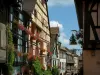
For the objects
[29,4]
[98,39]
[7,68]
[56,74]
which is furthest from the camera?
[56,74]

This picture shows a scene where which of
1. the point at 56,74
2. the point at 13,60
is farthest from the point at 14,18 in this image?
the point at 56,74

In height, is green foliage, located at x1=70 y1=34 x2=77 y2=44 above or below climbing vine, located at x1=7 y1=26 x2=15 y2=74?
above

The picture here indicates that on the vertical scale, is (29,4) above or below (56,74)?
above

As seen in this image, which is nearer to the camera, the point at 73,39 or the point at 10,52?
the point at 73,39

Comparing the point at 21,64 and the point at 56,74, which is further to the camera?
the point at 56,74

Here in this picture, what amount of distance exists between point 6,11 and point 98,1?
9472mm

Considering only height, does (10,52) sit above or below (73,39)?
below

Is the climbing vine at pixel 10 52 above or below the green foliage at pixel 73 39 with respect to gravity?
below

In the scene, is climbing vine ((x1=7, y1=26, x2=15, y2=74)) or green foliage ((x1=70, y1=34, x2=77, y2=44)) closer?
green foliage ((x1=70, y1=34, x2=77, y2=44))

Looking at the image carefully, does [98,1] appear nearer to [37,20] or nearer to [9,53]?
[9,53]

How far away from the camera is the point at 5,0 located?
26109 millimetres

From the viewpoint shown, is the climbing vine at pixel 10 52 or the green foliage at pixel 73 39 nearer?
the green foliage at pixel 73 39

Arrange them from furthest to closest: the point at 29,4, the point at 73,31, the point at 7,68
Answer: the point at 29,4 < the point at 7,68 < the point at 73,31

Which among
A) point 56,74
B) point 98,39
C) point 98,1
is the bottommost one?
point 56,74
